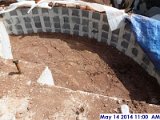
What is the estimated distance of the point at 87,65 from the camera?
6699 mm

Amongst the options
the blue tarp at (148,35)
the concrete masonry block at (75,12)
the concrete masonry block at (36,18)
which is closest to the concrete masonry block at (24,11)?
the concrete masonry block at (36,18)

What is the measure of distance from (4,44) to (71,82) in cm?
189

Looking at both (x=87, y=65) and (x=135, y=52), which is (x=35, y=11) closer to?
(x=87, y=65)

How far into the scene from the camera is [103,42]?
23.3 ft

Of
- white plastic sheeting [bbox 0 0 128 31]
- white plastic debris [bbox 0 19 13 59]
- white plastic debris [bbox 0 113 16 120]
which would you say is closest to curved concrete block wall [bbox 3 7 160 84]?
white plastic sheeting [bbox 0 0 128 31]

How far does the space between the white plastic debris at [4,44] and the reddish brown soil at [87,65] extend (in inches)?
7.1

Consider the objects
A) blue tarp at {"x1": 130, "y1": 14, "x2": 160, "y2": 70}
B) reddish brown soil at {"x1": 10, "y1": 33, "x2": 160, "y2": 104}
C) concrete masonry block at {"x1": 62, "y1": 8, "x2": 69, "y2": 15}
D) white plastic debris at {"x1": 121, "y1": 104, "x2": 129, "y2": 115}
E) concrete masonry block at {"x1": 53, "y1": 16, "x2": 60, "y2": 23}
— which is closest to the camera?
white plastic debris at {"x1": 121, "y1": 104, "x2": 129, "y2": 115}

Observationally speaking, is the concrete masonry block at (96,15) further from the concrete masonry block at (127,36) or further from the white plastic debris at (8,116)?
the white plastic debris at (8,116)

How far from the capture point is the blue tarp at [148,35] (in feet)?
19.6

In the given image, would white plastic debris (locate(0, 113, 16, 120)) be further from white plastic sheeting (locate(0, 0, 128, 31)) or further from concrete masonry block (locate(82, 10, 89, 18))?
concrete masonry block (locate(82, 10, 89, 18))

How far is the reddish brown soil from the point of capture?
6.22 meters

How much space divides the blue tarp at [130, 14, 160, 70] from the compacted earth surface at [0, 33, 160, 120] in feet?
2.13

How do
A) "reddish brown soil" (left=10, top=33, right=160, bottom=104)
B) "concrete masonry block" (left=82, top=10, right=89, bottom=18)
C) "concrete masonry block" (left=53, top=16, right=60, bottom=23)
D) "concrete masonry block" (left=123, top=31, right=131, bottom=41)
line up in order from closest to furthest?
"reddish brown soil" (left=10, top=33, right=160, bottom=104), "concrete masonry block" (left=123, top=31, right=131, bottom=41), "concrete masonry block" (left=82, top=10, right=89, bottom=18), "concrete masonry block" (left=53, top=16, right=60, bottom=23)

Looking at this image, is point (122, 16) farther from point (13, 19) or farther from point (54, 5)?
point (13, 19)
